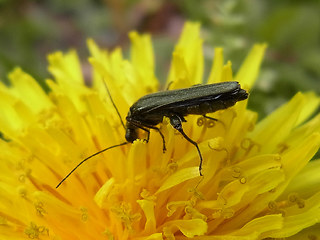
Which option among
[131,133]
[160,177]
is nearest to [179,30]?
[131,133]

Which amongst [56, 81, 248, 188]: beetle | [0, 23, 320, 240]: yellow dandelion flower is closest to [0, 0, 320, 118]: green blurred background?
[0, 23, 320, 240]: yellow dandelion flower

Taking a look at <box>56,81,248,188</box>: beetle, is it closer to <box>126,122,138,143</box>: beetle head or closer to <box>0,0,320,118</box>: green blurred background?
<box>126,122,138,143</box>: beetle head

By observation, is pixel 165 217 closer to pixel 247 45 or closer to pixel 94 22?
pixel 247 45

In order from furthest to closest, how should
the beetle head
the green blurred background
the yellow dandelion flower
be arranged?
the green blurred background → the beetle head → the yellow dandelion flower

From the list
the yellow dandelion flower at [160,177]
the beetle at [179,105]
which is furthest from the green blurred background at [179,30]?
the beetle at [179,105]

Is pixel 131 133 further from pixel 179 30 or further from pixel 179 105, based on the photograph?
pixel 179 30

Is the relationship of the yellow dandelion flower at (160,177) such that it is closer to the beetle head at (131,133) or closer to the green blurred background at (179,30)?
the beetle head at (131,133)

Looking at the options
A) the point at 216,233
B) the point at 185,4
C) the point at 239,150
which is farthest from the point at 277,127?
the point at 185,4
